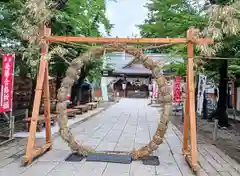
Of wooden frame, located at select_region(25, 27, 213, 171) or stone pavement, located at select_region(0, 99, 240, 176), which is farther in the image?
wooden frame, located at select_region(25, 27, 213, 171)

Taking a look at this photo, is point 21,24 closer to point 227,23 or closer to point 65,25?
point 65,25

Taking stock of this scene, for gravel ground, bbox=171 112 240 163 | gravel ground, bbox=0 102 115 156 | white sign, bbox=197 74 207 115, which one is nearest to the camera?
gravel ground, bbox=0 102 115 156

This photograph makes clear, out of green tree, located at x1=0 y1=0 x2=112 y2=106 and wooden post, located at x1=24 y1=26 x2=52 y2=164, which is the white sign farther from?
wooden post, located at x1=24 y1=26 x2=52 y2=164

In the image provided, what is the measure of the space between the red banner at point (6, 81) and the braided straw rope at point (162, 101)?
221 cm

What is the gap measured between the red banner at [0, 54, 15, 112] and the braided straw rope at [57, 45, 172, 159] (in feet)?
7.27

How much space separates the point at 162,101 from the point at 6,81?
14.5 feet

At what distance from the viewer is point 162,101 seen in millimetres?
7844

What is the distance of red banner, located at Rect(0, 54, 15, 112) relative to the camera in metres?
9.27

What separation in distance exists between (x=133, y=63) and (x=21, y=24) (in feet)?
134

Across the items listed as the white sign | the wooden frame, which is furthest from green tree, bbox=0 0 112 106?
the white sign

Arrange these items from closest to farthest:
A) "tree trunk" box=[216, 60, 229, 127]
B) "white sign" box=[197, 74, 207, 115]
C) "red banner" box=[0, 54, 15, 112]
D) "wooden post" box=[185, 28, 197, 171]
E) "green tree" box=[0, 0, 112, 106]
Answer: "wooden post" box=[185, 28, 197, 171] < "green tree" box=[0, 0, 112, 106] < "red banner" box=[0, 54, 15, 112] < "tree trunk" box=[216, 60, 229, 127] < "white sign" box=[197, 74, 207, 115]

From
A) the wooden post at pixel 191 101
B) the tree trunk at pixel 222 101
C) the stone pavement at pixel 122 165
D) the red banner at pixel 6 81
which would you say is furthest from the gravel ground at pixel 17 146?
the tree trunk at pixel 222 101

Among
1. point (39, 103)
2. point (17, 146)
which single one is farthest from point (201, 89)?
point (39, 103)

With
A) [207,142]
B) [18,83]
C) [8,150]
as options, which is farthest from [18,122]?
[207,142]
